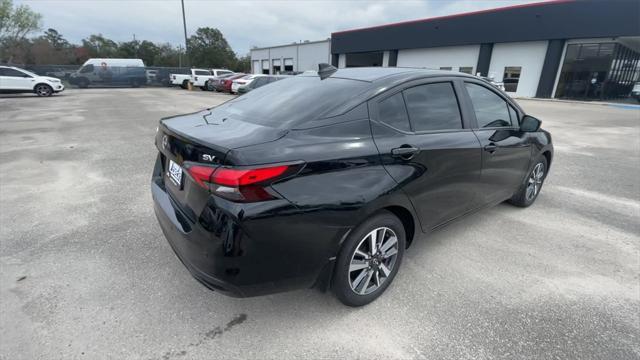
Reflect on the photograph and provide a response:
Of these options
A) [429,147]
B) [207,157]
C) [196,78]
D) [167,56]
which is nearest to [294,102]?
[207,157]

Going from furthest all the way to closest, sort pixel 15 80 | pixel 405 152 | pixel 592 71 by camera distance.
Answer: pixel 592 71
pixel 15 80
pixel 405 152

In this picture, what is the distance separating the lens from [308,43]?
47750 millimetres

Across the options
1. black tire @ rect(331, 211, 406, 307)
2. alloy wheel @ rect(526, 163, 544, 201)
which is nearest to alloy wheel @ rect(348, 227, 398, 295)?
black tire @ rect(331, 211, 406, 307)

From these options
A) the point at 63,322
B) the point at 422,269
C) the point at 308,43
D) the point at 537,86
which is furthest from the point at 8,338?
the point at 308,43

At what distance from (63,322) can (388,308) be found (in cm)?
223

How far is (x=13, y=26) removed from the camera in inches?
1630

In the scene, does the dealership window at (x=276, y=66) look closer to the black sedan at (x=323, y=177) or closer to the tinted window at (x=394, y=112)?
the black sedan at (x=323, y=177)

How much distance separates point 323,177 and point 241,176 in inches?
19.0

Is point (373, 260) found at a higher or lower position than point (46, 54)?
lower

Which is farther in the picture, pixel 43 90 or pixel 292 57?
pixel 292 57

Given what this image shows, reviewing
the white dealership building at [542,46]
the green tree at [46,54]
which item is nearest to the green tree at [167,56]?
the green tree at [46,54]

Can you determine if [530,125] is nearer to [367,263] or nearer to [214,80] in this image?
[367,263]

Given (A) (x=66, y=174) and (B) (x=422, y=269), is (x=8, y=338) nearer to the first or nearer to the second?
(B) (x=422, y=269)

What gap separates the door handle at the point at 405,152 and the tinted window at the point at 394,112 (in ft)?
0.54
